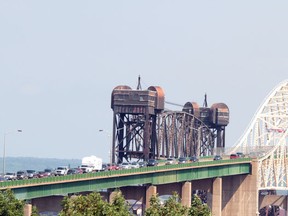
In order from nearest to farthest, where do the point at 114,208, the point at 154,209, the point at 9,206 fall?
the point at 154,209 < the point at 114,208 < the point at 9,206

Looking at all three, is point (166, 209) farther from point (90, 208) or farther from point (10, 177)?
point (10, 177)

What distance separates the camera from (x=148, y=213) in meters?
118

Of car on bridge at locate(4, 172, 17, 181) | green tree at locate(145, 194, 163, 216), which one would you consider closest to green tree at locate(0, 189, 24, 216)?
green tree at locate(145, 194, 163, 216)

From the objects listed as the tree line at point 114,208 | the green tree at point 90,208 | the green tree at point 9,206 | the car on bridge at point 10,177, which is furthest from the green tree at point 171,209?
the car on bridge at point 10,177

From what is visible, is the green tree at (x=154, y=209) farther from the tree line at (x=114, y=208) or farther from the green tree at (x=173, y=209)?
the green tree at (x=173, y=209)

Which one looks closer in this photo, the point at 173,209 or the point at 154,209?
the point at 154,209

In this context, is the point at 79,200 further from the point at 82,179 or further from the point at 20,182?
the point at 82,179

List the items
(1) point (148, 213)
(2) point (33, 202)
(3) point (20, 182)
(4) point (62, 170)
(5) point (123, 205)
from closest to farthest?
(1) point (148, 213) < (5) point (123, 205) < (3) point (20, 182) < (2) point (33, 202) < (4) point (62, 170)

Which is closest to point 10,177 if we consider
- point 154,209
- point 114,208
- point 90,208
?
point 114,208

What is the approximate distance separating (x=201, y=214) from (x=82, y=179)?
199 feet

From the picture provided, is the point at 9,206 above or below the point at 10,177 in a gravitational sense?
below

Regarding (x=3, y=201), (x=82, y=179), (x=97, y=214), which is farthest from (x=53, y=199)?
(x=97, y=214)

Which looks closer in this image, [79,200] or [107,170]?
[79,200]

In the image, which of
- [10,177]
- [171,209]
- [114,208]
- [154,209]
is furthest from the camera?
[10,177]
